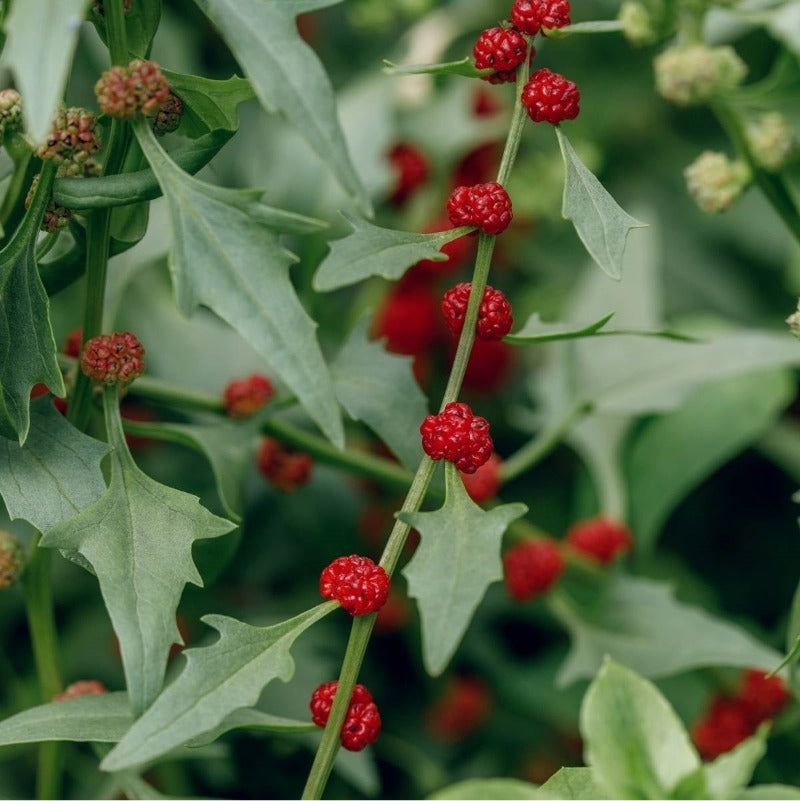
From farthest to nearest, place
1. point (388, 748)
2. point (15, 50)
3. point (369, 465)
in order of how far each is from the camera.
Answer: point (388, 748)
point (369, 465)
point (15, 50)

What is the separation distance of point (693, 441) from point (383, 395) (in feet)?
1.41

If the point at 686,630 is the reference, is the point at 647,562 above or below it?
below

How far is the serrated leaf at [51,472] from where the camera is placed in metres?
0.51

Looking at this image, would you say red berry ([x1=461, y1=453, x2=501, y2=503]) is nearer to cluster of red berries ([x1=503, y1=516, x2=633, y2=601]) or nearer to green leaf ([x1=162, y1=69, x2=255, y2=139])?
cluster of red berries ([x1=503, y1=516, x2=633, y2=601])

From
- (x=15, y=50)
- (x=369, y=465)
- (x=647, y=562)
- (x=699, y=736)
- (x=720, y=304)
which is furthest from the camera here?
(x=720, y=304)

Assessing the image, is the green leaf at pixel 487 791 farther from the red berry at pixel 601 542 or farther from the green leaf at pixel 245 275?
the red berry at pixel 601 542

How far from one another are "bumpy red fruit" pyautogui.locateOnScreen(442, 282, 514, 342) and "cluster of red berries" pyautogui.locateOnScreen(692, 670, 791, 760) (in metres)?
0.41

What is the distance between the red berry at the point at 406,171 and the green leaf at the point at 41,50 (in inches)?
27.3

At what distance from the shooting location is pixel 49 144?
479 millimetres

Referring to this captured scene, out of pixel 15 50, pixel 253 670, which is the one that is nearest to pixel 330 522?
pixel 253 670

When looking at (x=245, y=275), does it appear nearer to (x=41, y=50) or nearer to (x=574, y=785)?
(x=41, y=50)

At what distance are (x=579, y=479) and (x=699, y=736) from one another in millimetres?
310

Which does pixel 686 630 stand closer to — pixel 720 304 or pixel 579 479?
pixel 579 479

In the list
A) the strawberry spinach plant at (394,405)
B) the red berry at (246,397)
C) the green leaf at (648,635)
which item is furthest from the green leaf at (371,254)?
the green leaf at (648,635)
